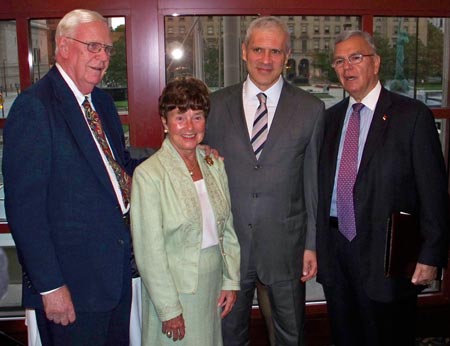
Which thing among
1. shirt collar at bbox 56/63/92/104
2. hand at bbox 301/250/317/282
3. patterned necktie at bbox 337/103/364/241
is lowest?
hand at bbox 301/250/317/282

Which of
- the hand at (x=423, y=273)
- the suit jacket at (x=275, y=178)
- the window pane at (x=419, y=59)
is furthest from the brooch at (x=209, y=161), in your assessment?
the window pane at (x=419, y=59)

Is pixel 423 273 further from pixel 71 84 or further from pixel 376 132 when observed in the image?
pixel 71 84

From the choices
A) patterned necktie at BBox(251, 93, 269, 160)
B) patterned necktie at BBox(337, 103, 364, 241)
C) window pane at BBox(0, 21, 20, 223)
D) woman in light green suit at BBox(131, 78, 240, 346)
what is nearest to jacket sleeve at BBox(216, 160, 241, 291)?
woman in light green suit at BBox(131, 78, 240, 346)

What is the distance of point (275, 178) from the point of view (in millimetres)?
1891

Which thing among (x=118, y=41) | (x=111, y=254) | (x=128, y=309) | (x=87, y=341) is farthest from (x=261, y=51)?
(x=87, y=341)

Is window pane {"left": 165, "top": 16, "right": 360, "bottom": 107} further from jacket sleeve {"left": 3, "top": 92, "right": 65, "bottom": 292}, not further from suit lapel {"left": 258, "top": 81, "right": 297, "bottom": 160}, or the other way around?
jacket sleeve {"left": 3, "top": 92, "right": 65, "bottom": 292}

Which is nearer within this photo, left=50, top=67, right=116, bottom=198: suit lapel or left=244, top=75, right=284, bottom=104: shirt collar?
left=50, top=67, right=116, bottom=198: suit lapel

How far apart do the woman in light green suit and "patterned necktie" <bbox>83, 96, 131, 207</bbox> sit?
0.28ft

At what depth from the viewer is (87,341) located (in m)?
1.64

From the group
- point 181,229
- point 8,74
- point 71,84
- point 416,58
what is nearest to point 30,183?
point 71,84

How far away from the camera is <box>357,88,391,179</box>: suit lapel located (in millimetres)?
1836

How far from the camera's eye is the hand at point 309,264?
201 centimetres

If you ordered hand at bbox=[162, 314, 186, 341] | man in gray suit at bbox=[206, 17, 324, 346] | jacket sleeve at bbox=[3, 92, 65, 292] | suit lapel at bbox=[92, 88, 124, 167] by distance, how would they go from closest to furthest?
jacket sleeve at bbox=[3, 92, 65, 292] < hand at bbox=[162, 314, 186, 341] < suit lapel at bbox=[92, 88, 124, 167] < man in gray suit at bbox=[206, 17, 324, 346]

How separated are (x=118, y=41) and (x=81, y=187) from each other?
3.31 ft
